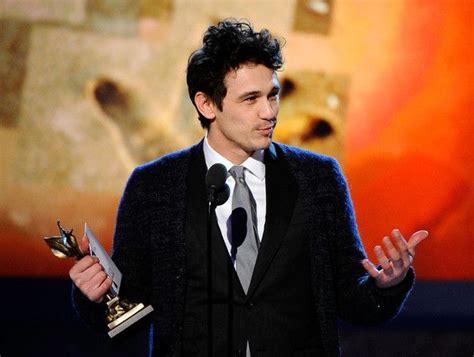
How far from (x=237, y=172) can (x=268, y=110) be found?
0.22m

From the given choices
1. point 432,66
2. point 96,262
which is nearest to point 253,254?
point 96,262

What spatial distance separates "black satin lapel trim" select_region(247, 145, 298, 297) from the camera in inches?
88.6

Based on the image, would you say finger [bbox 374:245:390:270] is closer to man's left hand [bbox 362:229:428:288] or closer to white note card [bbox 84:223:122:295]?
man's left hand [bbox 362:229:428:288]

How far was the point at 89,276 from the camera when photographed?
207 cm

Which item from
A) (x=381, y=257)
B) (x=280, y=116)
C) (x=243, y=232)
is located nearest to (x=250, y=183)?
(x=243, y=232)

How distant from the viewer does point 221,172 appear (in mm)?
2043

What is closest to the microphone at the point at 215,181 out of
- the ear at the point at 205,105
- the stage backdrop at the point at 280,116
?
the ear at the point at 205,105

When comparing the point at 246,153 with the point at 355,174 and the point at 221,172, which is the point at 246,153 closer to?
the point at 221,172

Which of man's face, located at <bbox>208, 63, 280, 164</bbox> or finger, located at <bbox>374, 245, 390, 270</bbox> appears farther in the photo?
man's face, located at <bbox>208, 63, 280, 164</bbox>

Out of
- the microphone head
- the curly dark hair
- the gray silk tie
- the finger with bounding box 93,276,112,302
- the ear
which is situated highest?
the curly dark hair

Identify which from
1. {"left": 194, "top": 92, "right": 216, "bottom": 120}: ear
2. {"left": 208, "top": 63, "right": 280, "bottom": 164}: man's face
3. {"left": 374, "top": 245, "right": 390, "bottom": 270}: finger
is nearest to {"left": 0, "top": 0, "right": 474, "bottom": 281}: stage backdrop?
{"left": 194, "top": 92, "right": 216, "bottom": 120}: ear

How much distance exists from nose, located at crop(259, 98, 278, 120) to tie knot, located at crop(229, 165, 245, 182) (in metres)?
0.19

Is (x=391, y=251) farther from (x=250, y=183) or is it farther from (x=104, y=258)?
(x=104, y=258)

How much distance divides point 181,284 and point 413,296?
2.11m
